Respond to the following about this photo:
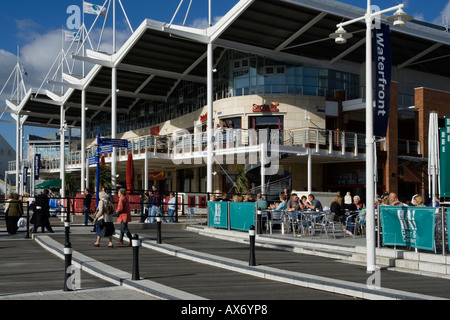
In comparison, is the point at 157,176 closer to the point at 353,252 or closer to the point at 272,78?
the point at 272,78

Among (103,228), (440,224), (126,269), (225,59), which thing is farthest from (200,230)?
(225,59)

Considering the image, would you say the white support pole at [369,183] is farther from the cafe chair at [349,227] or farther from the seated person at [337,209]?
the seated person at [337,209]

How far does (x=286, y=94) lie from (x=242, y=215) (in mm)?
16513

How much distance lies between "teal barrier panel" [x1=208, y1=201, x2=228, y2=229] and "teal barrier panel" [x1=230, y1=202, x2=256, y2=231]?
549 mm

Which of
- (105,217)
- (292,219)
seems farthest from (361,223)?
(105,217)

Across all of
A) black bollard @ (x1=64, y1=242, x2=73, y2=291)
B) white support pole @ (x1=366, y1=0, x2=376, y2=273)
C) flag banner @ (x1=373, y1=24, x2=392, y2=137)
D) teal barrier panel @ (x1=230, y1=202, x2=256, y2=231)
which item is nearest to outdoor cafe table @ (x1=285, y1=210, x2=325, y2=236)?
teal barrier panel @ (x1=230, y1=202, x2=256, y2=231)

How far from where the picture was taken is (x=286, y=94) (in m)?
34.4

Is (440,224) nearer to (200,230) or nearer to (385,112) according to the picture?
(385,112)

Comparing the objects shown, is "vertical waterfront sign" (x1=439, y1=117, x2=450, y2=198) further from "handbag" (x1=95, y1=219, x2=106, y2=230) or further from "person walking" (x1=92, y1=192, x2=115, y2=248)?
"handbag" (x1=95, y1=219, x2=106, y2=230)

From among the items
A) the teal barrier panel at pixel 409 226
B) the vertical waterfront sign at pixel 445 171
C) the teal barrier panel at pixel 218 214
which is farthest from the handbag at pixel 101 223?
the vertical waterfront sign at pixel 445 171

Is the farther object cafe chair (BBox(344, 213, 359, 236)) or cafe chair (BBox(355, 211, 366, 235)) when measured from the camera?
cafe chair (BBox(344, 213, 359, 236))

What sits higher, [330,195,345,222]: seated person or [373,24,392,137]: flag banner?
[373,24,392,137]: flag banner

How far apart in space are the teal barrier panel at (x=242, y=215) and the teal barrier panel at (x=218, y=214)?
0.55m

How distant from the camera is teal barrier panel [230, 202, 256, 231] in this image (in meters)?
18.8
